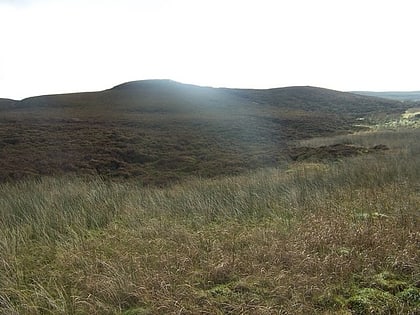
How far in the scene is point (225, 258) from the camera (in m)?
4.05

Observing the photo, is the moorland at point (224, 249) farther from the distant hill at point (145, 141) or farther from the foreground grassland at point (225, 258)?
the distant hill at point (145, 141)

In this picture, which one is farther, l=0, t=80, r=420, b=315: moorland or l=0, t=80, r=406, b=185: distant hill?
l=0, t=80, r=406, b=185: distant hill

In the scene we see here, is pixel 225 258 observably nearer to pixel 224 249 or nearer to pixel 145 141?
pixel 224 249

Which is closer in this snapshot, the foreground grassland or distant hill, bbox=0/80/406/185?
the foreground grassland

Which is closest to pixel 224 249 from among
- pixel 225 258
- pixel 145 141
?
pixel 225 258

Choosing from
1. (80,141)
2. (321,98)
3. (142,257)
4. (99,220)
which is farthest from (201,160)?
(321,98)

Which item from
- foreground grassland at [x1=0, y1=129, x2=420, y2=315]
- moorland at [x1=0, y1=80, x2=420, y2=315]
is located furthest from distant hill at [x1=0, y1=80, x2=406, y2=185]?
foreground grassland at [x1=0, y1=129, x2=420, y2=315]

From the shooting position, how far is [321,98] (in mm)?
65000

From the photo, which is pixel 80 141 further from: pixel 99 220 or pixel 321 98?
pixel 321 98

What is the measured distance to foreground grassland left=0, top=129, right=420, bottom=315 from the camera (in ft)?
10.9

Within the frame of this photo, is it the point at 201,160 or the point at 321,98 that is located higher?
the point at 321,98

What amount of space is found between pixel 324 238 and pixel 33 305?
3208 mm

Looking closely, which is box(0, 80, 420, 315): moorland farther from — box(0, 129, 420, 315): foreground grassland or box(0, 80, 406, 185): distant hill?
box(0, 80, 406, 185): distant hill

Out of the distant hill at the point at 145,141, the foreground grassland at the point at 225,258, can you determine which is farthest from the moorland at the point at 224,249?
the distant hill at the point at 145,141
